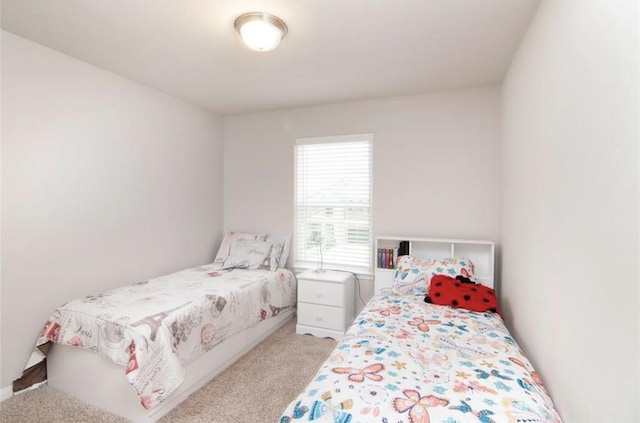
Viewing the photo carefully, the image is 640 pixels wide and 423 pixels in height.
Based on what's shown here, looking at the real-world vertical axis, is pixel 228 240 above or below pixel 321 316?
above

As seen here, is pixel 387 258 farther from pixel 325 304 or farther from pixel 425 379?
pixel 425 379

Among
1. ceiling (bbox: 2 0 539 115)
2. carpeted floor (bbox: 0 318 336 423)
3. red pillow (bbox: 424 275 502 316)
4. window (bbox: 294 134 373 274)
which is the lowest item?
carpeted floor (bbox: 0 318 336 423)

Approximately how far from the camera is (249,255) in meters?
3.53

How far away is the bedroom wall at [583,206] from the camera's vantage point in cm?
90

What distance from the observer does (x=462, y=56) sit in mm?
2369

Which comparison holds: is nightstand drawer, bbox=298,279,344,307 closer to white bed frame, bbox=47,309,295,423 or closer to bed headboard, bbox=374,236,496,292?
bed headboard, bbox=374,236,496,292

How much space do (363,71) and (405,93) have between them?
0.74m

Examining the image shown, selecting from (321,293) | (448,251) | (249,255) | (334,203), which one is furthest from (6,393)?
(448,251)

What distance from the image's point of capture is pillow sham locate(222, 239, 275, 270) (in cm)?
347

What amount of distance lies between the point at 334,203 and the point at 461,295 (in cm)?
172

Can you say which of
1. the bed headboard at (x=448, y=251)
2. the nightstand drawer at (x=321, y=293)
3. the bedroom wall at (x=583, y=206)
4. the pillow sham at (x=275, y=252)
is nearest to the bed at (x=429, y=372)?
the bedroom wall at (x=583, y=206)

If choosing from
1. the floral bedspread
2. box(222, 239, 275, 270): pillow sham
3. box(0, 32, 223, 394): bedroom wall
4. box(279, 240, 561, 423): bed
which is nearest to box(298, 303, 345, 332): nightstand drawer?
the floral bedspread

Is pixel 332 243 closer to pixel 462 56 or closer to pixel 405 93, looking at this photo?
pixel 405 93

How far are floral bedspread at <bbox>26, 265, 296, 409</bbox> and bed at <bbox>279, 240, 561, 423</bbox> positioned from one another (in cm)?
112
